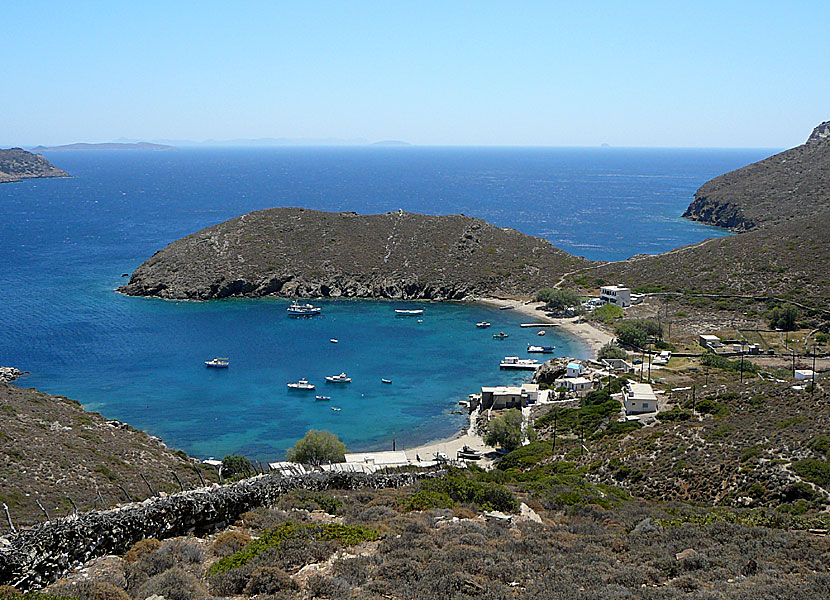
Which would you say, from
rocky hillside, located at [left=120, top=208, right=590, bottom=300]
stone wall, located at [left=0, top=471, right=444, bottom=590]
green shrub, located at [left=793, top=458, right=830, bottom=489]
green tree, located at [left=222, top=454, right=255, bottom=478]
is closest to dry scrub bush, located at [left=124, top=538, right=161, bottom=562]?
stone wall, located at [left=0, top=471, right=444, bottom=590]

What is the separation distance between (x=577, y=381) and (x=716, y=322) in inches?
967

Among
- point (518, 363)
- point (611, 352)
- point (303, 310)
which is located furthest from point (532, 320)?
point (303, 310)

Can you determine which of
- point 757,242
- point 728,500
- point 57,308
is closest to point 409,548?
point 728,500

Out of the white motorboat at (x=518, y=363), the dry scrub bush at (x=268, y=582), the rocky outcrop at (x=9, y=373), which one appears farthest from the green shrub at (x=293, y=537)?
the rocky outcrop at (x=9, y=373)

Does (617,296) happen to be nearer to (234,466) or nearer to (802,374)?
(802,374)

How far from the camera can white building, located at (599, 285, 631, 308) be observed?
74.6 meters

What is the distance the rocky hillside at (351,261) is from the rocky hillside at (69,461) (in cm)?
4692

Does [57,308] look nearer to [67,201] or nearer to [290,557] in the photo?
[290,557]

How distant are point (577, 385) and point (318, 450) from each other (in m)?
21.1

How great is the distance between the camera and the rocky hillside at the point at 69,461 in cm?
2506

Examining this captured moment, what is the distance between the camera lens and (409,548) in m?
14.9

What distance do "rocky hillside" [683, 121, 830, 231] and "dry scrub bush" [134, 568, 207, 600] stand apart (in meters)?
128

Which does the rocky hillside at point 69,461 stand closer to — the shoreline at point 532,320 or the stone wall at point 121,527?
the stone wall at point 121,527

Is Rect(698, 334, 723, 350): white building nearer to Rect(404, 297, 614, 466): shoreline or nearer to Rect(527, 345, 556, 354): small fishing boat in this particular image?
Rect(404, 297, 614, 466): shoreline
